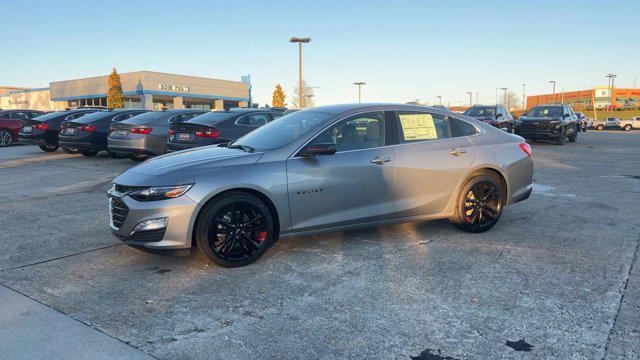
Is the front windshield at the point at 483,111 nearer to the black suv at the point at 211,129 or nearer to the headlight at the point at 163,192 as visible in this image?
the black suv at the point at 211,129

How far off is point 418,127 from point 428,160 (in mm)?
410

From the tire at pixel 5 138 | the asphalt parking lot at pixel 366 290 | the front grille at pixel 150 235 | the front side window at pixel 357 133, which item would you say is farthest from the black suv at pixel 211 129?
the tire at pixel 5 138

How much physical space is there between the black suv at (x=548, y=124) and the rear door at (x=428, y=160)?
16.6 meters

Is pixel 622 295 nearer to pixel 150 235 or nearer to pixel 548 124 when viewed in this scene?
pixel 150 235

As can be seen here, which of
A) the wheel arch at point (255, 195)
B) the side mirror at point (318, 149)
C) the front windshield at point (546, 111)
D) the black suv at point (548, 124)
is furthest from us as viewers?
the front windshield at point (546, 111)

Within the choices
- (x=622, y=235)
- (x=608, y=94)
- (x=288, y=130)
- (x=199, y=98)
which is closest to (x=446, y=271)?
(x=288, y=130)

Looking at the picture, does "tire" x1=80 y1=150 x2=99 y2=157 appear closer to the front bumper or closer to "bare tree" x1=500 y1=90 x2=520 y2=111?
the front bumper

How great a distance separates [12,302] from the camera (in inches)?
143

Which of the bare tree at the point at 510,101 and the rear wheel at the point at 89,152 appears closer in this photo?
the rear wheel at the point at 89,152

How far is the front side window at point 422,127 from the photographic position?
521 centimetres

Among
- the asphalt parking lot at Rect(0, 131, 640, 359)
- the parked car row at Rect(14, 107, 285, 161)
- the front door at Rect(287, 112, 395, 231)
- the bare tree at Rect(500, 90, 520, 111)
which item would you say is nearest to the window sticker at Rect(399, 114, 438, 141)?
the front door at Rect(287, 112, 395, 231)

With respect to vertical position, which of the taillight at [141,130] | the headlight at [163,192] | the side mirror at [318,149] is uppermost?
the taillight at [141,130]

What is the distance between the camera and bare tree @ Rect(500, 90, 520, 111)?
115312mm

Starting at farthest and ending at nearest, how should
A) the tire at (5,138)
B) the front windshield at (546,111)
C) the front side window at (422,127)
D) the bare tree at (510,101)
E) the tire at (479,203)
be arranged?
the bare tree at (510,101) → the front windshield at (546,111) → the tire at (5,138) → the tire at (479,203) → the front side window at (422,127)
